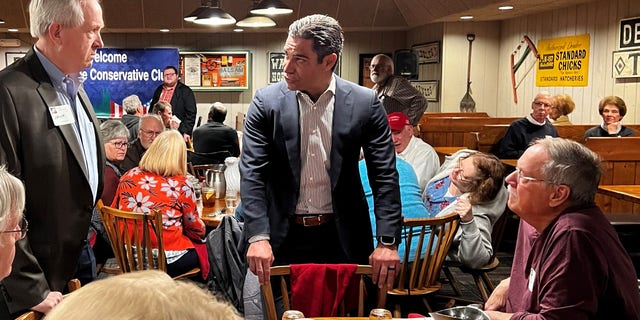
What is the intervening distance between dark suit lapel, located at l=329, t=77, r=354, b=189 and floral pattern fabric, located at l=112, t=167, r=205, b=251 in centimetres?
148

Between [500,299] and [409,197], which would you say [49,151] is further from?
[409,197]

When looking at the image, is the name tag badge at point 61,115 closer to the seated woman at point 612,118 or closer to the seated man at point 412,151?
the seated man at point 412,151

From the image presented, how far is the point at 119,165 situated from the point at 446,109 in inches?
231

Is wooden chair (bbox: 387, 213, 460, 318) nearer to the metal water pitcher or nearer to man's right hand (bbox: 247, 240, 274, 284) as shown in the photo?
man's right hand (bbox: 247, 240, 274, 284)

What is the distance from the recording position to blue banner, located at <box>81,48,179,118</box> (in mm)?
10766

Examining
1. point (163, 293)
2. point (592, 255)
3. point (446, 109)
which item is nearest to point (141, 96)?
point (446, 109)

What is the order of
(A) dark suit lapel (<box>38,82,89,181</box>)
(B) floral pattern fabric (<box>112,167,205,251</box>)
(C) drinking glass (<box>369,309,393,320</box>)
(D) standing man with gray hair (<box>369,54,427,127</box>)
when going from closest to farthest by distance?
Result: (C) drinking glass (<box>369,309,393,320</box>) → (A) dark suit lapel (<box>38,82,89,181</box>) → (B) floral pattern fabric (<box>112,167,205,251</box>) → (D) standing man with gray hair (<box>369,54,427,127</box>)

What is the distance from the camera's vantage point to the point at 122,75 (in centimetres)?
1081

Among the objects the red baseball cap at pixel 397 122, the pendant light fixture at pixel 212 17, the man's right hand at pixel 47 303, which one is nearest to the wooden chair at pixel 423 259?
the red baseball cap at pixel 397 122

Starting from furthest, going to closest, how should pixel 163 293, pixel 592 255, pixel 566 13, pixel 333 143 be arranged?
1. pixel 566 13
2. pixel 333 143
3. pixel 592 255
4. pixel 163 293

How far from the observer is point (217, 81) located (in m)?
10.9

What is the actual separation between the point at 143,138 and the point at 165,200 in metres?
1.60

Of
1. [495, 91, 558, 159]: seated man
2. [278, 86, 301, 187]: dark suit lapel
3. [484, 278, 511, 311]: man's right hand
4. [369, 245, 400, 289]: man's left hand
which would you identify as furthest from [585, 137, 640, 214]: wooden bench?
[278, 86, 301, 187]: dark suit lapel

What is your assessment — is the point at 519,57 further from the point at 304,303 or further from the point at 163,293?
the point at 163,293
